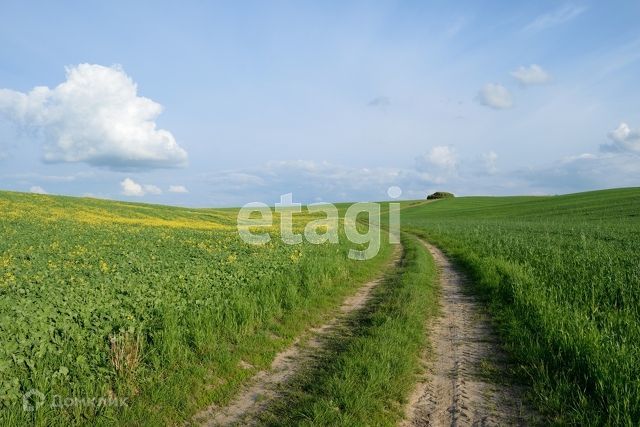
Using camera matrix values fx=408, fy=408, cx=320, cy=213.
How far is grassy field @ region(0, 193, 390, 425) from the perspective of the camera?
18.9ft

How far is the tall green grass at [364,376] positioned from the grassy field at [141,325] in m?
1.10

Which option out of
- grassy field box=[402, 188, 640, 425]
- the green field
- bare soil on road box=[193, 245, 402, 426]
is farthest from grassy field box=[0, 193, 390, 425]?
grassy field box=[402, 188, 640, 425]

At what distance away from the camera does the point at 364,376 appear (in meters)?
6.39

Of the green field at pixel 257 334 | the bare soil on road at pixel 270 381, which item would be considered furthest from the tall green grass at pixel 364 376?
the bare soil on road at pixel 270 381

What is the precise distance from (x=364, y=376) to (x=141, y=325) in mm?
4076

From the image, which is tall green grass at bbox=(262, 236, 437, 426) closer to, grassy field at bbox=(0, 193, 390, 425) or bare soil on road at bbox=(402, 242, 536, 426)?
bare soil on road at bbox=(402, 242, 536, 426)

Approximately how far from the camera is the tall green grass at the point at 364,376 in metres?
5.47

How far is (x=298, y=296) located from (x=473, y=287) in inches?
249

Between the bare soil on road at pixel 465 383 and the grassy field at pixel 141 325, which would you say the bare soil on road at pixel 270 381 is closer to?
the grassy field at pixel 141 325

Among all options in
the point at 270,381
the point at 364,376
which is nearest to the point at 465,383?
the point at 364,376

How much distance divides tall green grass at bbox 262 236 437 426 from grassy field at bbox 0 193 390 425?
1095mm

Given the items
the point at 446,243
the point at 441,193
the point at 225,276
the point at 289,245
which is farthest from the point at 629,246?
the point at 441,193

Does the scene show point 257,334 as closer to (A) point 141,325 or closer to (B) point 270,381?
(B) point 270,381

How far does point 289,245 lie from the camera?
1914 cm
